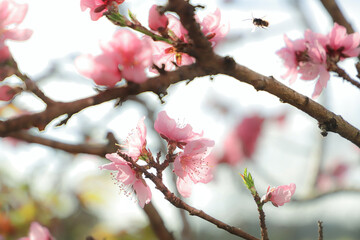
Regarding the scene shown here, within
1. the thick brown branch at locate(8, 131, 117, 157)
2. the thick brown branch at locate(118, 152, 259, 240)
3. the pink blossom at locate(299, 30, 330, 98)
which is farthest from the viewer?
the thick brown branch at locate(8, 131, 117, 157)

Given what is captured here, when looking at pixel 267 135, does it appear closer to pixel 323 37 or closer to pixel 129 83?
pixel 323 37

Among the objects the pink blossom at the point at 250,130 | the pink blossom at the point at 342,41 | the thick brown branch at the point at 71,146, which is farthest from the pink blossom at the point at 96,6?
the pink blossom at the point at 250,130

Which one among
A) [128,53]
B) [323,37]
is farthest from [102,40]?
[323,37]

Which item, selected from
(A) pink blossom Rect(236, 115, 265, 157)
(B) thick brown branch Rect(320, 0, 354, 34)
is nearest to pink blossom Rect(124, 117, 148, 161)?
(B) thick brown branch Rect(320, 0, 354, 34)

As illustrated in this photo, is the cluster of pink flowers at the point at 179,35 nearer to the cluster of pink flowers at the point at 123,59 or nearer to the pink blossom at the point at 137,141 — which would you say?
the cluster of pink flowers at the point at 123,59

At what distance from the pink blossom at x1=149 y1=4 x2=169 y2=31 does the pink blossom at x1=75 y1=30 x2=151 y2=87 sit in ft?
0.29

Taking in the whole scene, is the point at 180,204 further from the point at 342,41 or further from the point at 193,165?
the point at 342,41

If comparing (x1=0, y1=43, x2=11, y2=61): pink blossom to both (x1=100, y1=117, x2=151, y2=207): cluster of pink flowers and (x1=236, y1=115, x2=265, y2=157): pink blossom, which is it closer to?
(x1=100, y1=117, x2=151, y2=207): cluster of pink flowers

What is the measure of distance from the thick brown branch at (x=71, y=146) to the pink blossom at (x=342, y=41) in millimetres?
718

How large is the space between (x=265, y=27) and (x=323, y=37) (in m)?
0.22

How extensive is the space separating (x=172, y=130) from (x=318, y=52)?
0.46m

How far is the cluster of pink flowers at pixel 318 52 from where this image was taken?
1.04 meters

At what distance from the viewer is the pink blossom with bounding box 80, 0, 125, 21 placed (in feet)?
2.72

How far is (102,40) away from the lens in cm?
70
